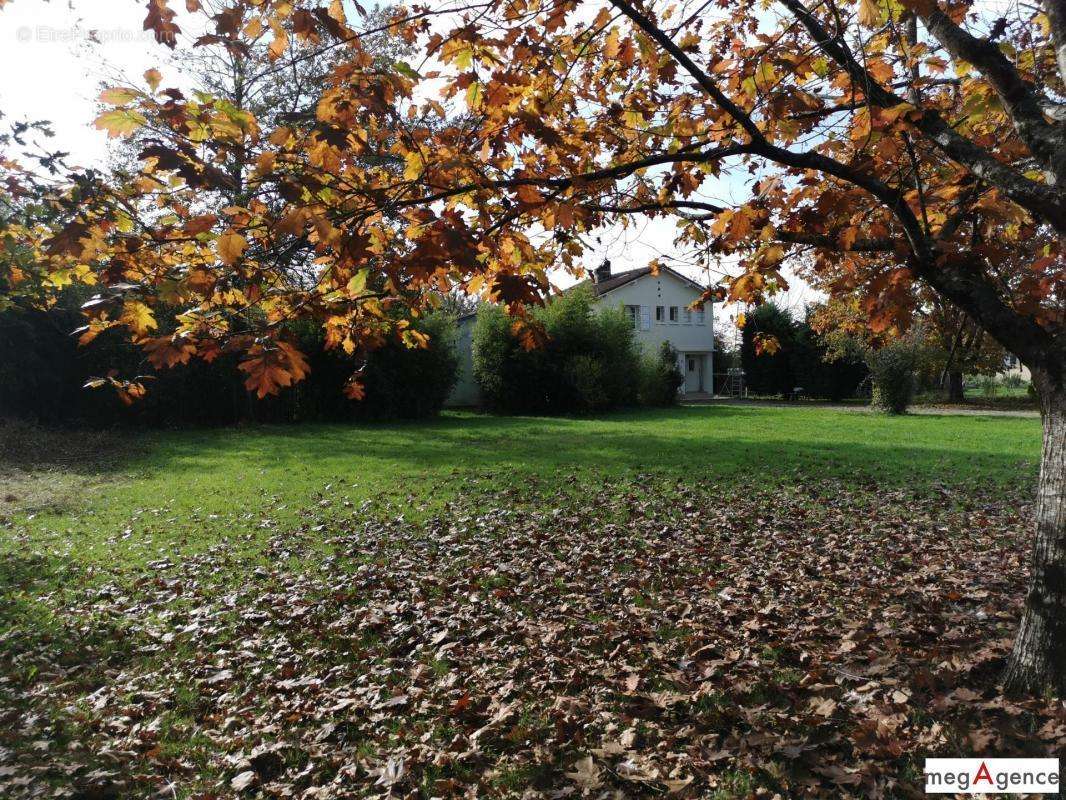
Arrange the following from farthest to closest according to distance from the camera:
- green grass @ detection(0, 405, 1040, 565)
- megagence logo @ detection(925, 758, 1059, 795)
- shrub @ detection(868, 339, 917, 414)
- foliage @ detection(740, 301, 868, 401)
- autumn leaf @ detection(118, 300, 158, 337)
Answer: foliage @ detection(740, 301, 868, 401), shrub @ detection(868, 339, 917, 414), green grass @ detection(0, 405, 1040, 565), autumn leaf @ detection(118, 300, 158, 337), megagence logo @ detection(925, 758, 1059, 795)

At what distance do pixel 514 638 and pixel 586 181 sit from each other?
3141 mm

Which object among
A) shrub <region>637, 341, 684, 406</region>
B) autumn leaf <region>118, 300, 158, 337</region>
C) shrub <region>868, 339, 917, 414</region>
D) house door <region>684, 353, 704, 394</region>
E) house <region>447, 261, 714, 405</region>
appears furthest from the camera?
house door <region>684, 353, 704, 394</region>

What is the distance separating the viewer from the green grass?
8.61 m

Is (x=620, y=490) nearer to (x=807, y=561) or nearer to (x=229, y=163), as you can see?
(x=807, y=561)

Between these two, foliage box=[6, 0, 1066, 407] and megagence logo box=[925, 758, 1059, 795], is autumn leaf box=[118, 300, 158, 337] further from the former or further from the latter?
megagence logo box=[925, 758, 1059, 795]

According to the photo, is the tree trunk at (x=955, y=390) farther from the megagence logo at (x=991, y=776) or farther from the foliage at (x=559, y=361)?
the megagence logo at (x=991, y=776)

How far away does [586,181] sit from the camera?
3566 mm

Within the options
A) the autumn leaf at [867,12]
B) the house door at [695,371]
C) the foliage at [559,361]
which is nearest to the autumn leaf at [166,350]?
the autumn leaf at [867,12]

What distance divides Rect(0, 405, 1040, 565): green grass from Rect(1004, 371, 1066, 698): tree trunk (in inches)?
266

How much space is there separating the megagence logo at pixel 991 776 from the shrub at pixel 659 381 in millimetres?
25391

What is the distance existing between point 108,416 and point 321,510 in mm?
13964

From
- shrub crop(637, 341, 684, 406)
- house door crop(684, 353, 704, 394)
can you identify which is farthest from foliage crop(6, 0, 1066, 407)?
house door crop(684, 353, 704, 394)

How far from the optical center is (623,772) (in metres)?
3.08

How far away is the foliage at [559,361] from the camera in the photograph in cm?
2592
